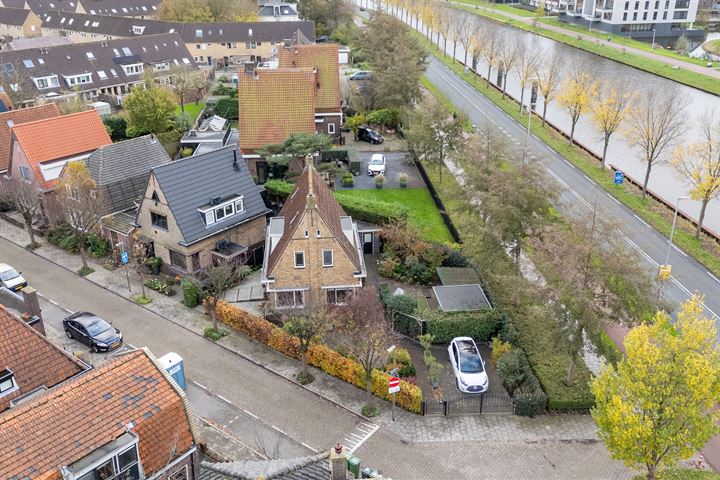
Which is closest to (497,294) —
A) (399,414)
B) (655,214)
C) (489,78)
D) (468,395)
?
(468,395)

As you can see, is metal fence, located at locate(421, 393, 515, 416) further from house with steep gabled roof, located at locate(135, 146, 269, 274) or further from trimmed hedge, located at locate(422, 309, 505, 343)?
house with steep gabled roof, located at locate(135, 146, 269, 274)

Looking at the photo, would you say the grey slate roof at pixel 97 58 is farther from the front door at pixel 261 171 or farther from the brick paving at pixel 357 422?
the brick paving at pixel 357 422

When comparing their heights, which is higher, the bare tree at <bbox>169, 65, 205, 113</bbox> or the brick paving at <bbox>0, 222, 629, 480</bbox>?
the bare tree at <bbox>169, 65, 205, 113</bbox>

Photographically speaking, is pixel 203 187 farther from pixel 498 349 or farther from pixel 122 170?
pixel 498 349

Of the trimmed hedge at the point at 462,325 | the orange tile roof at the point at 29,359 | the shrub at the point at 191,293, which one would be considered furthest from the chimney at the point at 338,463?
the shrub at the point at 191,293

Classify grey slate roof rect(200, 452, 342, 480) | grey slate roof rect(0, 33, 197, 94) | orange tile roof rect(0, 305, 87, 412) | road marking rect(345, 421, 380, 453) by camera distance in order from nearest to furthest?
1. grey slate roof rect(200, 452, 342, 480)
2. orange tile roof rect(0, 305, 87, 412)
3. road marking rect(345, 421, 380, 453)
4. grey slate roof rect(0, 33, 197, 94)

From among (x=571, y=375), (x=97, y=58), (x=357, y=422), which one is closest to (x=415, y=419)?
(x=357, y=422)

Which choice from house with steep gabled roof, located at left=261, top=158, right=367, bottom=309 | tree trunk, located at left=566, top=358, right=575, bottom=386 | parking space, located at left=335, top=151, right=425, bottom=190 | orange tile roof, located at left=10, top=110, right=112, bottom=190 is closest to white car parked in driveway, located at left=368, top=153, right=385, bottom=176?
parking space, located at left=335, top=151, right=425, bottom=190
